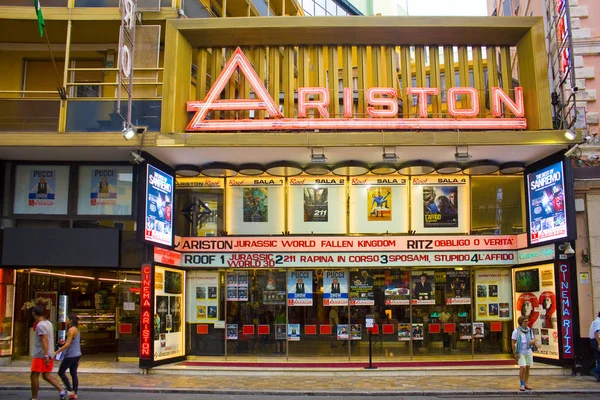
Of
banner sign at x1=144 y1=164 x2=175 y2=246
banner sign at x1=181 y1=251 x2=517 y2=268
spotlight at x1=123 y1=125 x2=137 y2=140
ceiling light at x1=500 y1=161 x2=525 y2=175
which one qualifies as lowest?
banner sign at x1=181 y1=251 x2=517 y2=268

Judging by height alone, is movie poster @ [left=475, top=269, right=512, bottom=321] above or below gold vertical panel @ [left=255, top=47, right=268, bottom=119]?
below

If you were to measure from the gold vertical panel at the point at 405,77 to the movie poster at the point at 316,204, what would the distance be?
11.5 ft

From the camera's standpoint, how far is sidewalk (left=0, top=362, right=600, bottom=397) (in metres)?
13.1

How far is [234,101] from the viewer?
1603 cm

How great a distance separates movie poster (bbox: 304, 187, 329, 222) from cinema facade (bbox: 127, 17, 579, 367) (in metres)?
0.04

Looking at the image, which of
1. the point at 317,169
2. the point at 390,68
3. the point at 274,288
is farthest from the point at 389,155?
the point at 274,288

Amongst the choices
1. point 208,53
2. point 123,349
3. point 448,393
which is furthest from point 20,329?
point 448,393

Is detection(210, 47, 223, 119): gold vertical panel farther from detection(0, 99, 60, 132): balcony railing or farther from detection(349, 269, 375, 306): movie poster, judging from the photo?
detection(349, 269, 375, 306): movie poster

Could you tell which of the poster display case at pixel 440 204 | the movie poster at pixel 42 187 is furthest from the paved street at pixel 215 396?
the poster display case at pixel 440 204

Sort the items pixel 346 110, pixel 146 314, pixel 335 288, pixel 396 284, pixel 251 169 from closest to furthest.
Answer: pixel 146 314
pixel 346 110
pixel 251 169
pixel 335 288
pixel 396 284

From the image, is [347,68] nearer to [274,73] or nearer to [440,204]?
[274,73]

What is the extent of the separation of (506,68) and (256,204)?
839 cm

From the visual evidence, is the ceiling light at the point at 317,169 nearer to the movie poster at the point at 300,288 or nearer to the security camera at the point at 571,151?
the movie poster at the point at 300,288

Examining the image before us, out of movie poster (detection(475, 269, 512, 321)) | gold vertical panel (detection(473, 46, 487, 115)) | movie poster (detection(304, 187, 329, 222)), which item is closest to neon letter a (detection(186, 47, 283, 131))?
movie poster (detection(304, 187, 329, 222))
